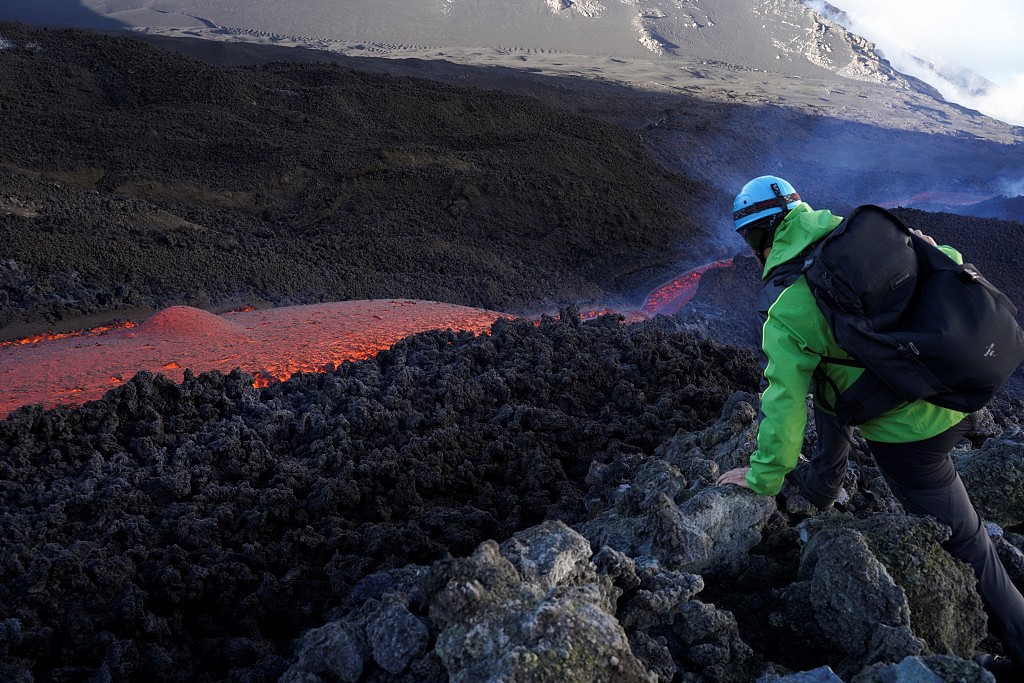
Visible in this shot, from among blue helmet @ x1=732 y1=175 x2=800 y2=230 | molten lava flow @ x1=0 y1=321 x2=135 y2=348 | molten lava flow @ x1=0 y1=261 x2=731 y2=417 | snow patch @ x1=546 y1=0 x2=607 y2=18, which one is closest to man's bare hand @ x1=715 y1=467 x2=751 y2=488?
blue helmet @ x1=732 y1=175 x2=800 y2=230

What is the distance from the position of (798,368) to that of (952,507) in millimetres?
903

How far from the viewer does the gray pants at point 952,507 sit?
9.36 ft

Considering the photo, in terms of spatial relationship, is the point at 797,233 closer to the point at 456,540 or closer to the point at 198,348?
the point at 456,540

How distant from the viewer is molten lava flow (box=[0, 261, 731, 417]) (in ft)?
18.0

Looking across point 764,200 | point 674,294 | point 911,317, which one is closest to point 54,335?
point 764,200

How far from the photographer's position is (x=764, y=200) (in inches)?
113

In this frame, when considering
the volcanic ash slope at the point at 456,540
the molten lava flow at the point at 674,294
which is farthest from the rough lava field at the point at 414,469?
the molten lava flow at the point at 674,294

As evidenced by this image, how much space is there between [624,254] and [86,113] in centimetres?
1043

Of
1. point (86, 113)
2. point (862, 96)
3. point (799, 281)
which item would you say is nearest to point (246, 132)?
point (86, 113)

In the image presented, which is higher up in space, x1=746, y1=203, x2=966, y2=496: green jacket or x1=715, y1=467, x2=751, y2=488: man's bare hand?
x1=746, y1=203, x2=966, y2=496: green jacket

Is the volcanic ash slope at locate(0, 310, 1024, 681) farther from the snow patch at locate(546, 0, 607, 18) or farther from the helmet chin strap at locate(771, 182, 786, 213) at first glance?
the snow patch at locate(546, 0, 607, 18)

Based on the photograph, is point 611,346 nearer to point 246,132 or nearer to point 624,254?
point 624,254

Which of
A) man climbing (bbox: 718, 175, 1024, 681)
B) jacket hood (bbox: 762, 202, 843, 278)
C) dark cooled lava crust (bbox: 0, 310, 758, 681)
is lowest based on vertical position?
dark cooled lava crust (bbox: 0, 310, 758, 681)

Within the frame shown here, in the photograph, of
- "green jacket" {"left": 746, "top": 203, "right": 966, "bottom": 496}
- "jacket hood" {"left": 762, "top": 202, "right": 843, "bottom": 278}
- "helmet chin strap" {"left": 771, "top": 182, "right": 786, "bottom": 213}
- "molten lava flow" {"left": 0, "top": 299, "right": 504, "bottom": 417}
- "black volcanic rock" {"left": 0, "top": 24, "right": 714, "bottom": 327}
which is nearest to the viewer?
"green jacket" {"left": 746, "top": 203, "right": 966, "bottom": 496}
